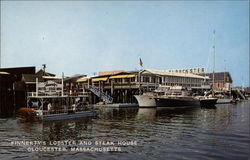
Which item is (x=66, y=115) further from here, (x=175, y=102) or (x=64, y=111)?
(x=175, y=102)

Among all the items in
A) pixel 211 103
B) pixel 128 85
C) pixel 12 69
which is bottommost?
pixel 211 103

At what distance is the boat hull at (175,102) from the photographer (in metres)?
57.3

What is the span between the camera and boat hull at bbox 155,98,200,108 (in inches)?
2256

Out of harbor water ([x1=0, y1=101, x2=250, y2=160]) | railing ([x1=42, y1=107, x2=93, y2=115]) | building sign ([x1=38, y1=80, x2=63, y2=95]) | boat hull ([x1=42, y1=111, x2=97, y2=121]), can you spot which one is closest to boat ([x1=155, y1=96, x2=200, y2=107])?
boat hull ([x1=42, y1=111, x2=97, y2=121])

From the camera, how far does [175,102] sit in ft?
194

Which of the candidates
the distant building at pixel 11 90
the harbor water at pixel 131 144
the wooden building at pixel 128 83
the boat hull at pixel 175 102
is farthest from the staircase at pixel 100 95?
the harbor water at pixel 131 144

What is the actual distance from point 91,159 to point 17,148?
19.2ft

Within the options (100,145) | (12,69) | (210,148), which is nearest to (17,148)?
(100,145)

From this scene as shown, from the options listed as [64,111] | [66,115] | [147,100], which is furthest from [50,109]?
[147,100]

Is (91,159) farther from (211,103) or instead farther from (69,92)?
(211,103)

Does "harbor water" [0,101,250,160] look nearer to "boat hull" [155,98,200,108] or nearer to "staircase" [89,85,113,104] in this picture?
"boat hull" [155,98,200,108]

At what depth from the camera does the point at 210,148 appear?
649 inches

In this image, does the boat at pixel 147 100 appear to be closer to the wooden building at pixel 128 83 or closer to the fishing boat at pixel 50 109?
the wooden building at pixel 128 83

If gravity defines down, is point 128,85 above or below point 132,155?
above
